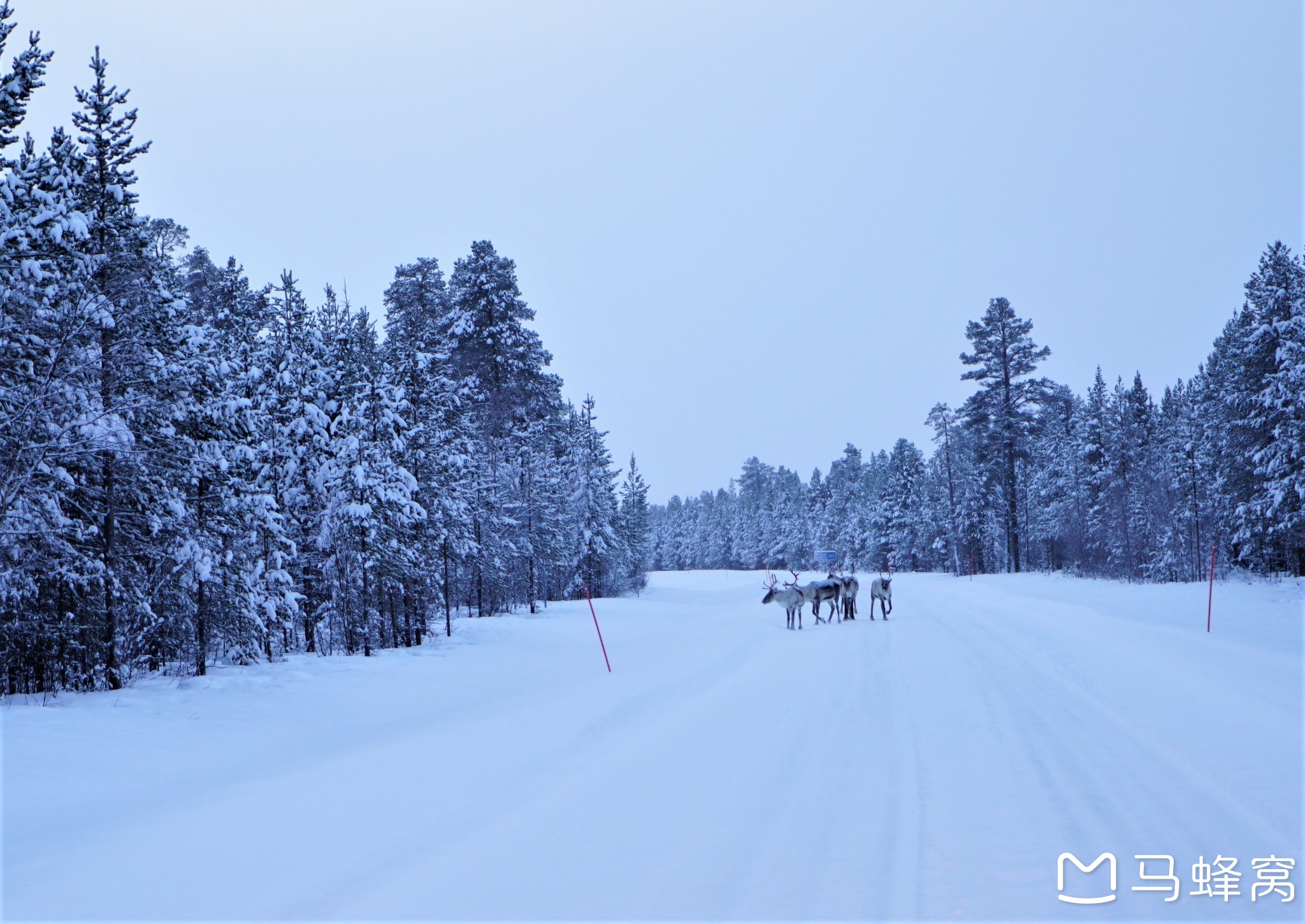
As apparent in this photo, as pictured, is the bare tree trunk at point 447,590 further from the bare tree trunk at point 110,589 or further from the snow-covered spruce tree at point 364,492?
the bare tree trunk at point 110,589

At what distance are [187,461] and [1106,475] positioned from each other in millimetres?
54512

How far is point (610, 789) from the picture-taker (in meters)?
7.20

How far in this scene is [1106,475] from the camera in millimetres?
52000

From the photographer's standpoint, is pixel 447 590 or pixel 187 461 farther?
pixel 447 590

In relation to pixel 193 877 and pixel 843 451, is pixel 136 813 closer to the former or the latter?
pixel 193 877

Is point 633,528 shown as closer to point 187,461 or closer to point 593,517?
point 593,517

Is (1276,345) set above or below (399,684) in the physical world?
above

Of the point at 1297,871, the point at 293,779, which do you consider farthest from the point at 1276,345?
the point at 293,779

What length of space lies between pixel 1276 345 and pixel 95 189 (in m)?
36.5

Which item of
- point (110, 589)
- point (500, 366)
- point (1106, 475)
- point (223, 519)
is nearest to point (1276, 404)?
point (1106, 475)

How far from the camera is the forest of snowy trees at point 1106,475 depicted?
2909 centimetres

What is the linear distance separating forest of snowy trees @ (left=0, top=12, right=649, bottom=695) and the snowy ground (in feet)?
6.57

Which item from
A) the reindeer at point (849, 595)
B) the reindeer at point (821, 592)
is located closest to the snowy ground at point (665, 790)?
the reindeer at point (821, 592)

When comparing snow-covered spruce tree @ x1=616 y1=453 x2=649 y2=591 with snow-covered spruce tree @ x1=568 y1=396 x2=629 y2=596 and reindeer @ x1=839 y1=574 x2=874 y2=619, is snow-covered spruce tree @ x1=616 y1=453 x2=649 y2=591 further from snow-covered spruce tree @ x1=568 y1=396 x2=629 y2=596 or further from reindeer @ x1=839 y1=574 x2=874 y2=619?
reindeer @ x1=839 y1=574 x2=874 y2=619
